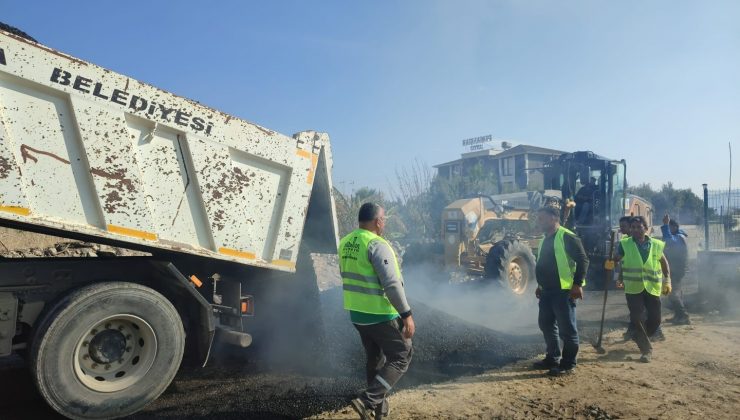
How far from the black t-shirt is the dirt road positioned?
36.5 inches

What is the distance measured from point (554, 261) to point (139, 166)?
13.3 feet

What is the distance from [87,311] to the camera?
369 centimetres

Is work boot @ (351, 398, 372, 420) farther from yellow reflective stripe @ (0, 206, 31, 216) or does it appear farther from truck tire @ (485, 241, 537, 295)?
truck tire @ (485, 241, 537, 295)

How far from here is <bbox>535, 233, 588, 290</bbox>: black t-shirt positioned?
513 centimetres

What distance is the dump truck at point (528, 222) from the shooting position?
363 inches

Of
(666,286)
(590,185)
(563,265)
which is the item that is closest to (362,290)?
(563,265)

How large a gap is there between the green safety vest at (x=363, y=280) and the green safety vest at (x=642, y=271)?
3.65 meters

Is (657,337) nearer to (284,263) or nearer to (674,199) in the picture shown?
(284,263)

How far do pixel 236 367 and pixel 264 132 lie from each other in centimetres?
245

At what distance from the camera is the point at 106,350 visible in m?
3.86

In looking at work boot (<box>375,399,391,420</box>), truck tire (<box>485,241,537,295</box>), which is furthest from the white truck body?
truck tire (<box>485,241,537,295</box>)

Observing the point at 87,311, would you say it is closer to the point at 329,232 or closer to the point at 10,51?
the point at 10,51

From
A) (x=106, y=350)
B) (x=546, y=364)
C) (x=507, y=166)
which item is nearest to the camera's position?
(x=106, y=350)

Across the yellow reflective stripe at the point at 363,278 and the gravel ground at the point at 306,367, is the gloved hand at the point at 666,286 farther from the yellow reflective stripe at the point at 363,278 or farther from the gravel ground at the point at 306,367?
the yellow reflective stripe at the point at 363,278
